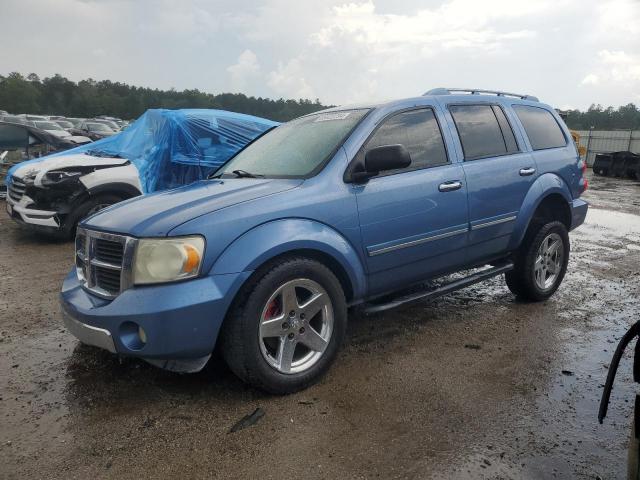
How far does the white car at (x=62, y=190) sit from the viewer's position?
686cm

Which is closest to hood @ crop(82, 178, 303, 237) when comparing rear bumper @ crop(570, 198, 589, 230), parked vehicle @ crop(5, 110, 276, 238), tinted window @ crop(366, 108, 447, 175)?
tinted window @ crop(366, 108, 447, 175)

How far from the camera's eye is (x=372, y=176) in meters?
3.46

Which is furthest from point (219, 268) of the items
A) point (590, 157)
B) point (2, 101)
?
point (2, 101)

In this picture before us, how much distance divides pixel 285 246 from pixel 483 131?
7.55ft

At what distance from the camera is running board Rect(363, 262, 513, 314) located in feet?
11.8

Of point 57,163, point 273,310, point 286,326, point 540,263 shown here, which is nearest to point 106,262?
point 273,310

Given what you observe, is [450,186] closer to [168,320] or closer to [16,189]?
[168,320]

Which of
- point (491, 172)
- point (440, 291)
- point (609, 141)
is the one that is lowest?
point (440, 291)

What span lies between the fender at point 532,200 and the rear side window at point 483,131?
0.40 m

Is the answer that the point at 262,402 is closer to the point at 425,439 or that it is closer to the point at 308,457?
the point at 308,457

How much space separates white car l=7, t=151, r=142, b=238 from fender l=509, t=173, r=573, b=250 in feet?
17.7

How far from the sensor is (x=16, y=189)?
7145 mm

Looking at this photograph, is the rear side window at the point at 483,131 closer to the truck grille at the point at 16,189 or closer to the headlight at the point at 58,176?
the headlight at the point at 58,176

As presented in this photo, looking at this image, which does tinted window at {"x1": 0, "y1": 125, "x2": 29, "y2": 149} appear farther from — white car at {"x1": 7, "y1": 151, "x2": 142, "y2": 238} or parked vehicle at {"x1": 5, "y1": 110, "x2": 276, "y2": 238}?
white car at {"x1": 7, "y1": 151, "x2": 142, "y2": 238}
